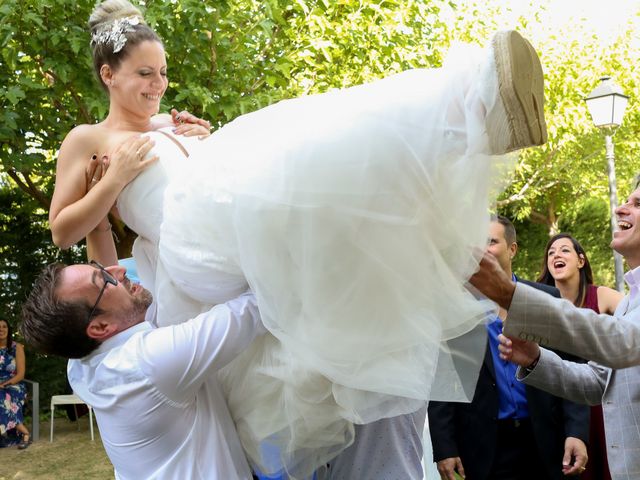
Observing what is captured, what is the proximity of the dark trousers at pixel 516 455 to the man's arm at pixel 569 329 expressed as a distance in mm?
1548

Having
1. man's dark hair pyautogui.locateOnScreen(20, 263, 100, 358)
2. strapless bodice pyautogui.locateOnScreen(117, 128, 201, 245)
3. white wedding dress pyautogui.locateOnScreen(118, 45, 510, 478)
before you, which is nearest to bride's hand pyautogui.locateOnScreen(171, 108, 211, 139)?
strapless bodice pyautogui.locateOnScreen(117, 128, 201, 245)

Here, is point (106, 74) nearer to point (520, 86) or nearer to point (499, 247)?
point (520, 86)

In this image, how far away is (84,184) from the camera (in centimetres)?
275

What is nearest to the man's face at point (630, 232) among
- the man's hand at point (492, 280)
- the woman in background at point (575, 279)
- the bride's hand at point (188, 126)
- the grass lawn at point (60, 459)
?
the man's hand at point (492, 280)

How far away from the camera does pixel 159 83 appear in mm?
2787

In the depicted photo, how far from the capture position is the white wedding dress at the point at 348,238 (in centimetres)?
191

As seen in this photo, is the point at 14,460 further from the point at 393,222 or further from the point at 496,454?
the point at 393,222

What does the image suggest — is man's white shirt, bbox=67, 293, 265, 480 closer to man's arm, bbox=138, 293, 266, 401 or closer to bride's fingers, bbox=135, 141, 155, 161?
man's arm, bbox=138, 293, 266, 401

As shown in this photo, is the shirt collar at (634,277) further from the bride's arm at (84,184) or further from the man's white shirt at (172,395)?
the bride's arm at (84,184)

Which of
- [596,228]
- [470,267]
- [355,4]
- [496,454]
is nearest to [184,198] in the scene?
[470,267]

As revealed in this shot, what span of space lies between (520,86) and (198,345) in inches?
42.8

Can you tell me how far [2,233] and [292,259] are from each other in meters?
11.9

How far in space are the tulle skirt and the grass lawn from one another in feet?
24.5

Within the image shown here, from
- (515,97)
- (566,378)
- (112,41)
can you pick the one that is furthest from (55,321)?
(566,378)
